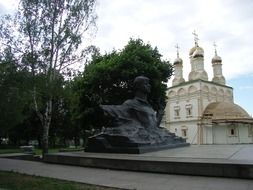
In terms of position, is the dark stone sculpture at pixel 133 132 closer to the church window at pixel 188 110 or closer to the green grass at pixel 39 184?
the green grass at pixel 39 184

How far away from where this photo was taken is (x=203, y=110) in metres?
63.8

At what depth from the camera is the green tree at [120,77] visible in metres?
27.8

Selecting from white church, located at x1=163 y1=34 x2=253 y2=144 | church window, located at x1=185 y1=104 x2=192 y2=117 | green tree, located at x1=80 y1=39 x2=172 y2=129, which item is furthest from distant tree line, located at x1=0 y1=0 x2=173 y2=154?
church window, located at x1=185 y1=104 x2=192 y2=117

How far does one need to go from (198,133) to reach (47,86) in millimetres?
49413

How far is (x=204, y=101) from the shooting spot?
65.2 metres

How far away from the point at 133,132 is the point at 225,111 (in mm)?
47219


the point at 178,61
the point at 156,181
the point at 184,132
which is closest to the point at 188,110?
the point at 184,132

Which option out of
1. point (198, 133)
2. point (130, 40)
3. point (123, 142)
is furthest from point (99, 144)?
point (198, 133)

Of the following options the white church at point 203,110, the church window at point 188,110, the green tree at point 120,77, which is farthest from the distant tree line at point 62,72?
the church window at point 188,110

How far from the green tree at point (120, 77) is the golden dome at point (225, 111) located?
31733mm

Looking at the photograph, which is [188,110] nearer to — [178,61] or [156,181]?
[178,61]

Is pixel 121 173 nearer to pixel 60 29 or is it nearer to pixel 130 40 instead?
pixel 60 29

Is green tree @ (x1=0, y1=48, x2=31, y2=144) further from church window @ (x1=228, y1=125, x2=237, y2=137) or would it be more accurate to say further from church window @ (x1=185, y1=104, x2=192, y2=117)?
church window @ (x1=185, y1=104, x2=192, y2=117)

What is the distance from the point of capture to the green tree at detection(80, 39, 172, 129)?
91.2ft
